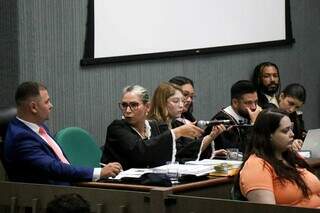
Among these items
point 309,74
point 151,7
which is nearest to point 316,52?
point 309,74

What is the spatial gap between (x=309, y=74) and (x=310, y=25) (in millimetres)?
556

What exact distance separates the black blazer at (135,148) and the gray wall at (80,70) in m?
0.93

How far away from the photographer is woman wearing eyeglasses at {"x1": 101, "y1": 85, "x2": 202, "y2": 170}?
393 cm

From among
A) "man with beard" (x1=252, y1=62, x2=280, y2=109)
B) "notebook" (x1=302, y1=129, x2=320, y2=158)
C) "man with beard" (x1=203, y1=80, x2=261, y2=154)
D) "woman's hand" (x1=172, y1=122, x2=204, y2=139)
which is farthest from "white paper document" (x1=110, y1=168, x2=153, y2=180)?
"man with beard" (x1=252, y1=62, x2=280, y2=109)

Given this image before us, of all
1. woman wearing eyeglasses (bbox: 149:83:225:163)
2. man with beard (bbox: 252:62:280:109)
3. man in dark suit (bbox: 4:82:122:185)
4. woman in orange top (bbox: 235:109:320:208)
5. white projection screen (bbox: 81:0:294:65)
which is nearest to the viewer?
woman in orange top (bbox: 235:109:320:208)

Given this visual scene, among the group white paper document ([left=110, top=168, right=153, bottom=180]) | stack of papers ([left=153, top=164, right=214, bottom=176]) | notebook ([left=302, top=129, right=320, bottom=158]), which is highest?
notebook ([left=302, top=129, right=320, bottom=158])

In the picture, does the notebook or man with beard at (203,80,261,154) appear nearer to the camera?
the notebook

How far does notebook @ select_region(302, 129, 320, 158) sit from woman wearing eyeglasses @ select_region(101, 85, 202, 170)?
0.94 m

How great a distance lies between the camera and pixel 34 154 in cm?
346

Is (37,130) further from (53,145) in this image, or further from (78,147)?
(78,147)

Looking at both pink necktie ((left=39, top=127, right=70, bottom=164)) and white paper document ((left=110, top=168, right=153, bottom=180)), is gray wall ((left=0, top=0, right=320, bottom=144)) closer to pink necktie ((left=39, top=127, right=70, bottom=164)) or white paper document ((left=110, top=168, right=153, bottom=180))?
pink necktie ((left=39, top=127, right=70, bottom=164))

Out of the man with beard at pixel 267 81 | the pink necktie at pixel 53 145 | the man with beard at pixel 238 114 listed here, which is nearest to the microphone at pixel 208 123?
the man with beard at pixel 238 114

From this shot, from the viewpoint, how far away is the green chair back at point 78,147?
4157mm

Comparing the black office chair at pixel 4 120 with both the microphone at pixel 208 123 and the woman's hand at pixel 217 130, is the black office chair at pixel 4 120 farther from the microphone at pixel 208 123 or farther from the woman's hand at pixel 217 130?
the woman's hand at pixel 217 130
